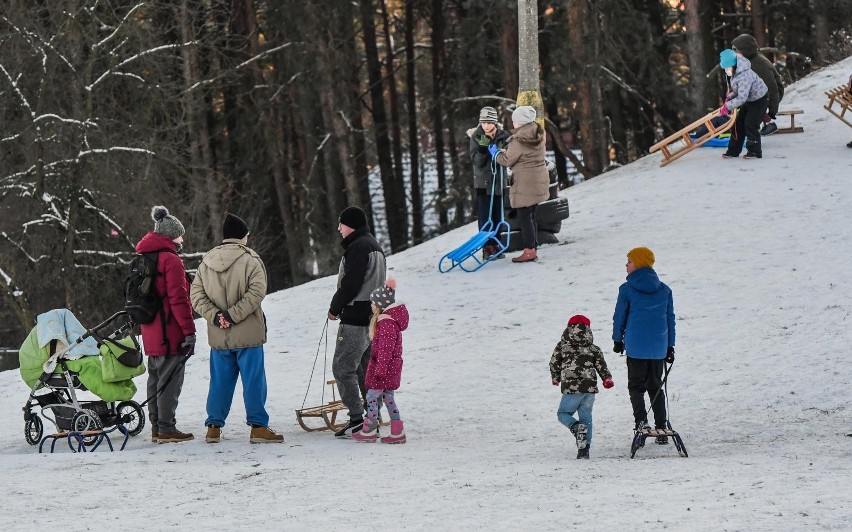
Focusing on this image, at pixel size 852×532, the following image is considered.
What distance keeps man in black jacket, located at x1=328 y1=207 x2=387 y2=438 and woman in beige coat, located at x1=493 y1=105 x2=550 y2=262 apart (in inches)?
195

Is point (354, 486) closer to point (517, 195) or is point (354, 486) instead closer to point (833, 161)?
point (517, 195)

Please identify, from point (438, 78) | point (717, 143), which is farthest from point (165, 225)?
point (438, 78)

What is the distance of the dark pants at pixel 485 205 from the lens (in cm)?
1526

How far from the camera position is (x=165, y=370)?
1001 centimetres

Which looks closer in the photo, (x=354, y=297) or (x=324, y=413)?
(x=354, y=297)

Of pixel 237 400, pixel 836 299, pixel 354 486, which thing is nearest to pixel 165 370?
pixel 237 400

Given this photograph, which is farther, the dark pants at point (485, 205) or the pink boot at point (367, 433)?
the dark pants at point (485, 205)

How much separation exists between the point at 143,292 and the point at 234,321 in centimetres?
84

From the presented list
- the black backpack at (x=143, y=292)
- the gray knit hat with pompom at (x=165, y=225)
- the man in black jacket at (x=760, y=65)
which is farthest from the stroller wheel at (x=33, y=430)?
the man in black jacket at (x=760, y=65)

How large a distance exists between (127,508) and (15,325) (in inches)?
744

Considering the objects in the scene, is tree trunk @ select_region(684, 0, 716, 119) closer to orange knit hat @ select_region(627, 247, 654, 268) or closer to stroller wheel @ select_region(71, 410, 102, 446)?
orange knit hat @ select_region(627, 247, 654, 268)

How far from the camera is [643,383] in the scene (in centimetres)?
925

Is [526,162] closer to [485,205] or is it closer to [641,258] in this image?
[485,205]

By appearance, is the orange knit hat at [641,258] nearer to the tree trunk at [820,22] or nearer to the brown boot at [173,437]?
the brown boot at [173,437]
